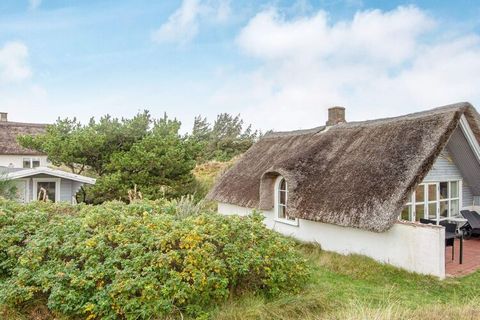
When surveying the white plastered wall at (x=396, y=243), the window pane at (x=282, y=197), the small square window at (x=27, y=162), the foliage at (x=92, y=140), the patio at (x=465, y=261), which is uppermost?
the foliage at (x=92, y=140)

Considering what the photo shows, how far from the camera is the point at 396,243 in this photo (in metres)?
8.69

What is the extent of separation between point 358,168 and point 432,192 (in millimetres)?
3155

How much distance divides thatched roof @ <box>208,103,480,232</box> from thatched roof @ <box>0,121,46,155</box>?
26547 millimetres

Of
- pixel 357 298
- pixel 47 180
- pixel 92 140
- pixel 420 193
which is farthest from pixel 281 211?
pixel 92 140

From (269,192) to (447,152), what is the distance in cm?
612

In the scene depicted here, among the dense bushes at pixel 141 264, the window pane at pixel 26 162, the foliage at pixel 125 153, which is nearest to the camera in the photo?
the dense bushes at pixel 141 264

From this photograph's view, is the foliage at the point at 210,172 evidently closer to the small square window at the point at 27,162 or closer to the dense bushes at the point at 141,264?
the small square window at the point at 27,162

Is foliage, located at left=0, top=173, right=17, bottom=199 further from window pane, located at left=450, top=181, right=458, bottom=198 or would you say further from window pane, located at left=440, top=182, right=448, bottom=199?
window pane, located at left=450, top=181, right=458, bottom=198

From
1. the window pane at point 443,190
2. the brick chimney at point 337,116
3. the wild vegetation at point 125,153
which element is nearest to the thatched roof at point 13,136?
the wild vegetation at point 125,153

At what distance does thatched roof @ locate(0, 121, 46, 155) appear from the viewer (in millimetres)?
32034

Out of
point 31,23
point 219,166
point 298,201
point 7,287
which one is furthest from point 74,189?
point 219,166

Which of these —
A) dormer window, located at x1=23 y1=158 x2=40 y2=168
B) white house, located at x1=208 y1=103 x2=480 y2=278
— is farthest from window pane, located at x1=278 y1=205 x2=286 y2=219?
dormer window, located at x1=23 y1=158 x2=40 y2=168

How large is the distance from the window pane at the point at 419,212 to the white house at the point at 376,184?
0.11ft

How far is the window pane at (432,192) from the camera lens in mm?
11484
